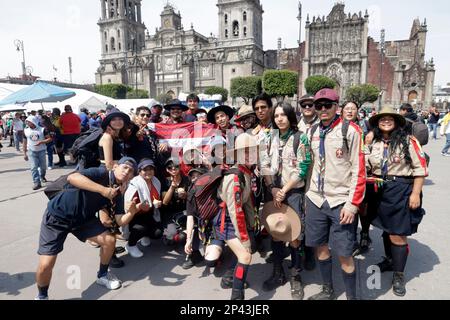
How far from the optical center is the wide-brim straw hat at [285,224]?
3174 mm

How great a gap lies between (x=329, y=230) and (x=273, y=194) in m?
0.71

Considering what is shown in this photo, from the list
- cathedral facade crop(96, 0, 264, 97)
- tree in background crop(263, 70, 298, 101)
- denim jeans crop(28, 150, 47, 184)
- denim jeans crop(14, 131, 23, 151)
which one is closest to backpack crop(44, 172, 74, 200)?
denim jeans crop(28, 150, 47, 184)

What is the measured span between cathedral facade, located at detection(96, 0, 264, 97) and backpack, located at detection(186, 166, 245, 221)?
180 ft

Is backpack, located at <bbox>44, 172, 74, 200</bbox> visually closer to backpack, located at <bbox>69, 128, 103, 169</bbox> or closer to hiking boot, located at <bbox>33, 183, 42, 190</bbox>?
backpack, located at <bbox>69, 128, 103, 169</bbox>

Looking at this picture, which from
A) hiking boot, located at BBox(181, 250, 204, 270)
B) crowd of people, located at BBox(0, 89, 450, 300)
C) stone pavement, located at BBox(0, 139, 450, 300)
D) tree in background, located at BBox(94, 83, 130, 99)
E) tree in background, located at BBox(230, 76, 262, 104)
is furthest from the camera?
tree in background, located at BBox(94, 83, 130, 99)

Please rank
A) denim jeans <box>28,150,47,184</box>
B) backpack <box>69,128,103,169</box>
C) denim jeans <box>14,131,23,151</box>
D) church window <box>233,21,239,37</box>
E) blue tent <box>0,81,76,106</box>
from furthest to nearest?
church window <box>233,21,239,37</box>, denim jeans <box>14,131,23,151</box>, blue tent <box>0,81,76,106</box>, denim jeans <box>28,150,47,184</box>, backpack <box>69,128,103,169</box>

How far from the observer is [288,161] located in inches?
130

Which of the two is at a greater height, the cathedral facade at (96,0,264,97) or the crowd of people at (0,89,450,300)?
the cathedral facade at (96,0,264,97)

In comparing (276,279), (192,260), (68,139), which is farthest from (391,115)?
(68,139)

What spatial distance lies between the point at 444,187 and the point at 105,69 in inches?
2927

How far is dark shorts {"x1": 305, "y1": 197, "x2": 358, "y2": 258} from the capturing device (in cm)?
280

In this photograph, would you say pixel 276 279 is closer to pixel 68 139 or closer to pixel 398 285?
pixel 398 285
